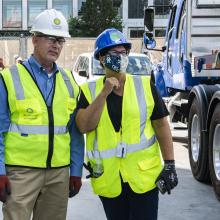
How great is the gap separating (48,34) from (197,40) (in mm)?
4661

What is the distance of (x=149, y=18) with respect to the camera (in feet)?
32.8

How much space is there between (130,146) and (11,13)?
71037 millimetres

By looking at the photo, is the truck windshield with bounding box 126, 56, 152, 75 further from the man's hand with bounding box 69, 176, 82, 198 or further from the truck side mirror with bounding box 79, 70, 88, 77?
the man's hand with bounding box 69, 176, 82, 198

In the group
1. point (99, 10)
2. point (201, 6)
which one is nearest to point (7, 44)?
point (201, 6)

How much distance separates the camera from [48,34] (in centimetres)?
310

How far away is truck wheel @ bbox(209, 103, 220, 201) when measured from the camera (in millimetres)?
5945

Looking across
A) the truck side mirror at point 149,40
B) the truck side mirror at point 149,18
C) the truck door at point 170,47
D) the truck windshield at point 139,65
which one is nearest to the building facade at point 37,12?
the truck windshield at point 139,65

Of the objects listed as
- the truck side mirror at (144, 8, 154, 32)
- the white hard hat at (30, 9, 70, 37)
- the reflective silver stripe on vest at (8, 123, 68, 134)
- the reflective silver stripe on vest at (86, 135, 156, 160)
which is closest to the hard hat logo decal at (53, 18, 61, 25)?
the white hard hat at (30, 9, 70, 37)

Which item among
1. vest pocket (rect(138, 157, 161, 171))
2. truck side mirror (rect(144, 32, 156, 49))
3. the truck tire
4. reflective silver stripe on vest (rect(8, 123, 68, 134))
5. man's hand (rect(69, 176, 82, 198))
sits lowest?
the truck tire

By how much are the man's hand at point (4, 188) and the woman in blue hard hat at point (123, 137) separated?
20.9 inches

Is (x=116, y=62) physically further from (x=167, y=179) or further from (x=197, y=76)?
(x=197, y=76)

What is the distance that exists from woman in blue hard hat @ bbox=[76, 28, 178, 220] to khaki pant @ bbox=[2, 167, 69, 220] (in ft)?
0.72

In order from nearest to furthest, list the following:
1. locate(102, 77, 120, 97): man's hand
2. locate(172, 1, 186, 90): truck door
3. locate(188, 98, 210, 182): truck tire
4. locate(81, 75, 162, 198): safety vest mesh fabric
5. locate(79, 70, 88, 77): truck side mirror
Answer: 1. locate(102, 77, 120, 97): man's hand
2. locate(81, 75, 162, 198): safety vest mesh fabric
3. locate(188, 98, 210, 182): truck tire
4. locate(172, 1, 186, 90): truck door
5. locate(79, 70, 88, 77): truck side mirror

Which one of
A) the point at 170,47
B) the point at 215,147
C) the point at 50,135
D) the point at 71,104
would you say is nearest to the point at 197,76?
the point at 215,147
